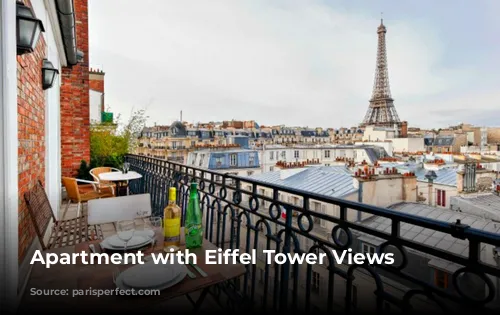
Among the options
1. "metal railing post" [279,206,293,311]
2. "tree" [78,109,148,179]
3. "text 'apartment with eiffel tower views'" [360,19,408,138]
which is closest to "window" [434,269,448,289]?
"metal railing post" [279,206,293,311]

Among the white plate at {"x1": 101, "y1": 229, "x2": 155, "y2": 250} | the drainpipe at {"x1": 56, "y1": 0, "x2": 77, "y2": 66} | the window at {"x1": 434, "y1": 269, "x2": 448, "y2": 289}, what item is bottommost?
the window at {"x1": 434, "y1": 269, "x2": 448, "y2": 289}

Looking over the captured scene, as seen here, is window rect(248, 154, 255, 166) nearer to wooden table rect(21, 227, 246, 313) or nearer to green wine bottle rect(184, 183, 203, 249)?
green wine bottle rect(184, 183, 203, 249)

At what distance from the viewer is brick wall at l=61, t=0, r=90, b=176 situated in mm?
6512

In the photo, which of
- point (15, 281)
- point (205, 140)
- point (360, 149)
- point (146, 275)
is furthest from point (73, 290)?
point (205, 140)

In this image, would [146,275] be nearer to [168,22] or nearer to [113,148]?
[113,148]

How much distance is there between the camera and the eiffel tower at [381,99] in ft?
160

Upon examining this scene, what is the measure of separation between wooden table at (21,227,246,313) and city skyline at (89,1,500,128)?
7.02 m

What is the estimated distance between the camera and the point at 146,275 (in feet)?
3.98

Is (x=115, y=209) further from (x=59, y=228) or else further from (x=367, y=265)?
(x=367, y=265)

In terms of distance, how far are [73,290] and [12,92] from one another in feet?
3.59

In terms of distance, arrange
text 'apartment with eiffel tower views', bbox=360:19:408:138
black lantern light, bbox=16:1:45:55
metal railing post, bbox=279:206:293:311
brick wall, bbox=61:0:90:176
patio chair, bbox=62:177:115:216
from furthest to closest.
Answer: text 'apartment with eiffel tower views', bbox=360:19:408:138
brick wall, bbox=61:0:90:176
patio chair, bbox=62:177:115:216
black lantern light, bbox=16:1:45:55
metal railing post, bbox=279:206:293:311

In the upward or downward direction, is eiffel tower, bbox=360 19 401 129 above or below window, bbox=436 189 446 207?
above

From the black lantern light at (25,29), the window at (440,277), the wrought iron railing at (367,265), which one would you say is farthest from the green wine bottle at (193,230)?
the window at (440,277)

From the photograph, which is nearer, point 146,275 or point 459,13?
point 146,275
